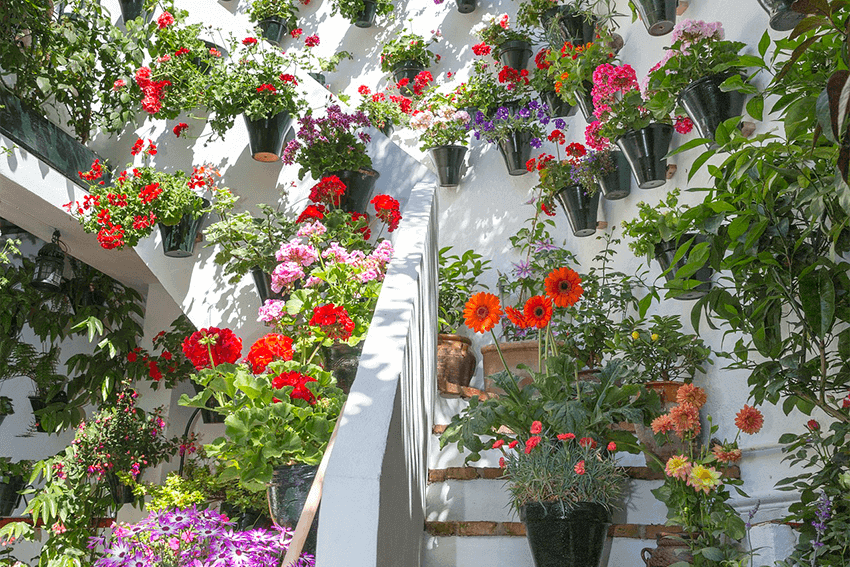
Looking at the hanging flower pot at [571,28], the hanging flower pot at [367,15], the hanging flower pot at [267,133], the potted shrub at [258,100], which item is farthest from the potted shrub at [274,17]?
the hanging flower pot at [571,28]

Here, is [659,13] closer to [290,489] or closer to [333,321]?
[333,321]

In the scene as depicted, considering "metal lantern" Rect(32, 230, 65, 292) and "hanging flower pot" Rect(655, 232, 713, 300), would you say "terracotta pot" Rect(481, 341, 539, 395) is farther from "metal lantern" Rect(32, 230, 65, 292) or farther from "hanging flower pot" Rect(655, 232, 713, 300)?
"metal lantern" Rect(32, 230, 65, 292)

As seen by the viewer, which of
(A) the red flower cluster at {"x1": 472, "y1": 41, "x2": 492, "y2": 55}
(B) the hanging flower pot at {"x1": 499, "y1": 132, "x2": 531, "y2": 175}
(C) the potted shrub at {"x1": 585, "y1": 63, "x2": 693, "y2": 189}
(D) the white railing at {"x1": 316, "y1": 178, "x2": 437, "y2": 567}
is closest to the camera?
(D) the white railing at {"x1": 316, "y1": 178, "x2": 437, "y2": 567}

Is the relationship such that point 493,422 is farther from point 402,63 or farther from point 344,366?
point 402,63

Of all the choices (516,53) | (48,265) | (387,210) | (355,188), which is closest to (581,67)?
(516,53)

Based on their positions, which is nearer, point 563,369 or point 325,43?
point 563,369

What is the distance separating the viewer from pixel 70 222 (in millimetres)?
4273

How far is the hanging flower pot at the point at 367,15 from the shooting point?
571 cm

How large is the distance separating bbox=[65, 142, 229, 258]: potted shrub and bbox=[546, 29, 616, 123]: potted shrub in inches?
84.9

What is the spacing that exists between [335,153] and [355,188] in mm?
245

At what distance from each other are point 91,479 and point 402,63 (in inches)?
152

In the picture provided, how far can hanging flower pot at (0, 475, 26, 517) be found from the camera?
214 inches

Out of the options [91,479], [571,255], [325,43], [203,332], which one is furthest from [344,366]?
[325,43]

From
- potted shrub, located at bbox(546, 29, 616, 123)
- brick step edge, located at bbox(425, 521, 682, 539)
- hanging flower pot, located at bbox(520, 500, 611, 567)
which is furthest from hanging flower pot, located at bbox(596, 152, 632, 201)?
hanging flower pot, located at bbox(520, 500, 611, 567)
